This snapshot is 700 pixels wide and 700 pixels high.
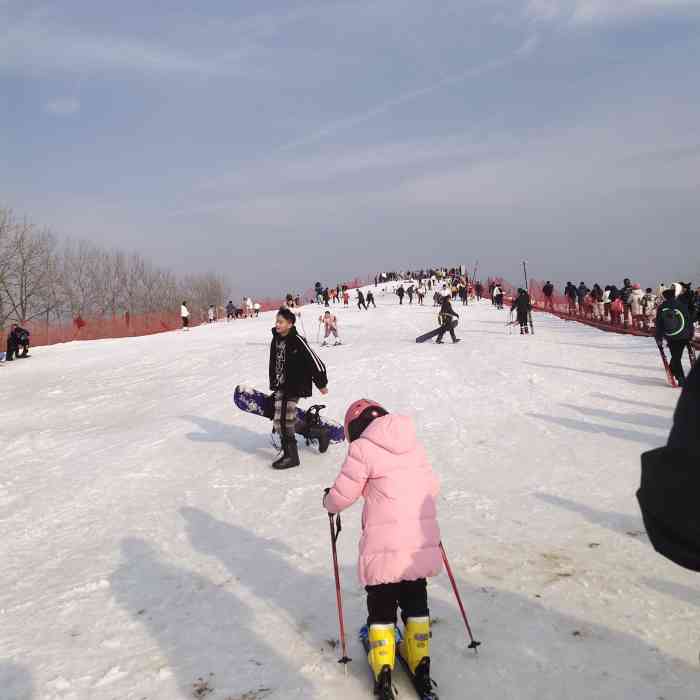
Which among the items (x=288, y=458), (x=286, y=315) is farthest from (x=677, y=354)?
(x=286, y=315)


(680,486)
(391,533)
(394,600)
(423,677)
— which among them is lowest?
(423,677)

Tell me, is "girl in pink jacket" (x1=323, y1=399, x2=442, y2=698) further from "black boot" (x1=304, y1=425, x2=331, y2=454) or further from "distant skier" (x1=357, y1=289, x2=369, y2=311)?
"distant skier" (x1=357, y1=289, x2=369, y2=311)

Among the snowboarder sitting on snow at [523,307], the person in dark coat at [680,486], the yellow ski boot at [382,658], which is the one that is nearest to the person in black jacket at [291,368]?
the yellow ski boot at [382,658]

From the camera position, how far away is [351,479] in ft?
10.7

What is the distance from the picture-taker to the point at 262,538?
5750 millimetres

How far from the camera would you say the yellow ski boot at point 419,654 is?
10.9 ft

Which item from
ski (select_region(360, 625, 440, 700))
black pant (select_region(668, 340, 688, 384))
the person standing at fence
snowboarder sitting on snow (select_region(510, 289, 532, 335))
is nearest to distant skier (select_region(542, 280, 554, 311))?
snowboarder sitting on snow (select_region(510, 289, 532, 335))

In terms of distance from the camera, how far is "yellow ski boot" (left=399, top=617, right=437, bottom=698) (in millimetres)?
3312

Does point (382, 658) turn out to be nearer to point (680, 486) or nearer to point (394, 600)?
point (394, 600)

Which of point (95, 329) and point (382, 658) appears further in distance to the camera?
point (95, 329)

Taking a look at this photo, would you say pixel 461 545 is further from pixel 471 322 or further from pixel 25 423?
pixel 471 322

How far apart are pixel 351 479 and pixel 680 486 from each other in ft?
6.94

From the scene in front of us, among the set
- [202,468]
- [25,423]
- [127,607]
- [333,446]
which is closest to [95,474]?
[202,468]

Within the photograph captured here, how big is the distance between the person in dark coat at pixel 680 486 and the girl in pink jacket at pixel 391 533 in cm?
197
